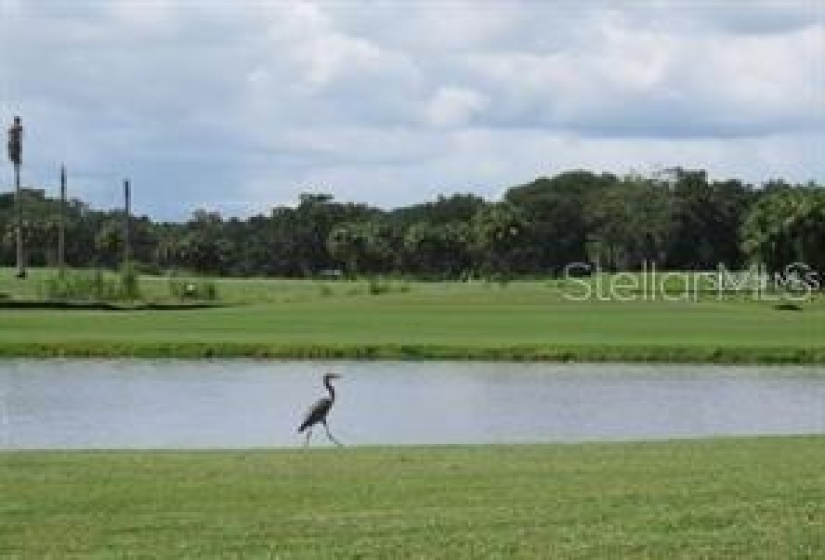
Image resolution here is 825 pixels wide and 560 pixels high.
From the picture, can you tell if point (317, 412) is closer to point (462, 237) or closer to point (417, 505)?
point (417, 505)

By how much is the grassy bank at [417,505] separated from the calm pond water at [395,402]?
8.00m

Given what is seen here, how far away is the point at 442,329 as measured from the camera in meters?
59.8

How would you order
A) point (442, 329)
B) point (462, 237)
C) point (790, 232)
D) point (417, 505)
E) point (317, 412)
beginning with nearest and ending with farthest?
1. point (417, 505)
2. point (317, 412)
3. point (442, 329)
4. point (790, 232)
5. point (462, 237)

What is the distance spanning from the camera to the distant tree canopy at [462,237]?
156750mm

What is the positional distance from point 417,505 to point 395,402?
1964cm

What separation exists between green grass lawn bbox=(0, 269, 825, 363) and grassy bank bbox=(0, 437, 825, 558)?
27.6m

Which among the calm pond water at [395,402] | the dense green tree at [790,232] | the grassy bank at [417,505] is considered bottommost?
the calm pond water at [395,402]

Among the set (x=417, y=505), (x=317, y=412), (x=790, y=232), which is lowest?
(x=417, y=505)

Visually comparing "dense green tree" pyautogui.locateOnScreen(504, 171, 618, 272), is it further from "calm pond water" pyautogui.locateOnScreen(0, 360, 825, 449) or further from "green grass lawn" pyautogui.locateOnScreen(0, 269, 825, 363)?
"calm pond water" pyautogui.locateOnScreen(0, 360, 825, 449)

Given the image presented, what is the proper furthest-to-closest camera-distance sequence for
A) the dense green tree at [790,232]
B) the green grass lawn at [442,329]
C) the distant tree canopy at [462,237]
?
the distant tree canopy at [462,237] < the dense green tree at [790,232] < the green grass lawn at [442,329]

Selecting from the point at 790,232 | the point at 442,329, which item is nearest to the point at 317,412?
A: the point at 442,329

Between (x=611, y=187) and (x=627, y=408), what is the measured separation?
14800 centimetres

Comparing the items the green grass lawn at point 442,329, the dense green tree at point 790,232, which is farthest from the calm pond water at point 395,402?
the dense green tree at point 790,232

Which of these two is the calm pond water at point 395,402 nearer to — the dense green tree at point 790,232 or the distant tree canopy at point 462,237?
the dense green tree at point 790,232
